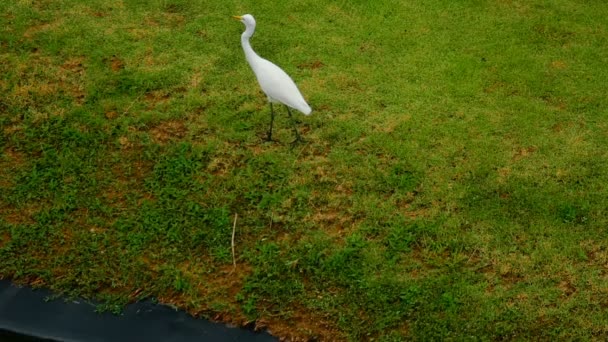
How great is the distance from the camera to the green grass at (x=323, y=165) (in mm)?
3738

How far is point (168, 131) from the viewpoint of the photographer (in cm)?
481

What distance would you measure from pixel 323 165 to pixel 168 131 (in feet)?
3.94

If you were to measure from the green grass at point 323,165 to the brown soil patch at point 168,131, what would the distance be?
0.01 meters

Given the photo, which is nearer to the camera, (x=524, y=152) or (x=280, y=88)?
(x=280, y=88)

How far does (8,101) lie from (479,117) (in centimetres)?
365

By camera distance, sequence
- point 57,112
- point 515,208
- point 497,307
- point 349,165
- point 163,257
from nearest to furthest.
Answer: point 497,307, point 163,257, point 515,208, point 349,165, point 57,112

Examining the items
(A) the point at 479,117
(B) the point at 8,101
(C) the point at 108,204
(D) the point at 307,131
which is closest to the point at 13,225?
(C) the point at 108,204

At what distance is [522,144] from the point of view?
4777 mm

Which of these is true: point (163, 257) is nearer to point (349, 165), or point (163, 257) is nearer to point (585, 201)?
point (349, 165)

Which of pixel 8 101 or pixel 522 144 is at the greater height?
pixel 522 144

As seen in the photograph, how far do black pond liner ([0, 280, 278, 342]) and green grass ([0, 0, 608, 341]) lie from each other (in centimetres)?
8

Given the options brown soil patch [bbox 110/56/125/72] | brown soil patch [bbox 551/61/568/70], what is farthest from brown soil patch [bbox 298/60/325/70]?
brown soil patch [bbox 551/61/568/70]

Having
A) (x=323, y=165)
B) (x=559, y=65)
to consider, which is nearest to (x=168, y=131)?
(x=323, y=165)

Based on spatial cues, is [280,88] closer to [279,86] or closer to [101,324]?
[279,86]
